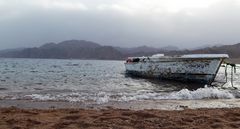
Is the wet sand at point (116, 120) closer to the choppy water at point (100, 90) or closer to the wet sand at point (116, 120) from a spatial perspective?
the wet sand at point (116, 120)

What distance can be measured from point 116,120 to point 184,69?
19.6 m

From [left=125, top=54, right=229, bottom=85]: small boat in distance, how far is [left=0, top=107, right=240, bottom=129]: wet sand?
598 inches

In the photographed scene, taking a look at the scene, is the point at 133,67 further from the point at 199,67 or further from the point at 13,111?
the point at 13,111

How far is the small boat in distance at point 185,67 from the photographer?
25497 mm

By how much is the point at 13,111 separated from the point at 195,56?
1879 centimetres

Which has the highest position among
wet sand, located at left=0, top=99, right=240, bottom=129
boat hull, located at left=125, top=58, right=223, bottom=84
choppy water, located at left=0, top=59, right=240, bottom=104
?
boat hull, located at left=125, top=58, right=223, bottom=84

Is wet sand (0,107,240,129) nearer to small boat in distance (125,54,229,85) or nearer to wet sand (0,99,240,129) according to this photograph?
wet sand (0,99,240,129)

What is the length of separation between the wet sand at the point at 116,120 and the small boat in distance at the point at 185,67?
15.2 metres

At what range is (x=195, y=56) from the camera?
1063 inches

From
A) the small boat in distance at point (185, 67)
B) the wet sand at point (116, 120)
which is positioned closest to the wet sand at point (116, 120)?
the wet sand at point (116, 120)

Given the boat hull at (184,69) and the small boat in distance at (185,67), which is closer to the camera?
the small boat in distance at (185,67)

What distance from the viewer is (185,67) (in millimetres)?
27609

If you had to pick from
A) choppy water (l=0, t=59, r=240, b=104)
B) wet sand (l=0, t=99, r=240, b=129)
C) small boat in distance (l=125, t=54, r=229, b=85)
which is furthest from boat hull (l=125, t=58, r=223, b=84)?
wet sand (l=0, t=99, r=240, b=129)

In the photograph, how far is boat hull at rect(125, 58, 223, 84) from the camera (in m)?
25.6
